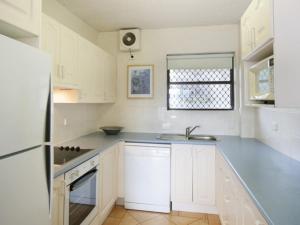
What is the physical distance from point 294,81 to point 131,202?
7.61 feet

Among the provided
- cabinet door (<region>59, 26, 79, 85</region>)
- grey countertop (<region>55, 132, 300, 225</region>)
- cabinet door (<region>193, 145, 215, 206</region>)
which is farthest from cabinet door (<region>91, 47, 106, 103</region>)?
cabinet door (<region>193, 145, 215, 206</region>)

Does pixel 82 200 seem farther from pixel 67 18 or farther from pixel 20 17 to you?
pixel 67 18

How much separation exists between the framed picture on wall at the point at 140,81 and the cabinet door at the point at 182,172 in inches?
41.7

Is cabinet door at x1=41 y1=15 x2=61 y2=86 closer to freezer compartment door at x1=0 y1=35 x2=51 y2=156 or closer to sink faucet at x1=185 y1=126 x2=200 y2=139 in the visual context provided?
freezer compartment door at x1=0 y1=35 x2=51 y2=156

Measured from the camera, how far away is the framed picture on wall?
3328mm

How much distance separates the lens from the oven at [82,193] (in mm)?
1683

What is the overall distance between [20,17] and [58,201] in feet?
4.01

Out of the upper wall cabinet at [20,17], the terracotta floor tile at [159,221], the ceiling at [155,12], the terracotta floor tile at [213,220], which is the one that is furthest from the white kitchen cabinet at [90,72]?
the terracotta floor tile at [213,220]

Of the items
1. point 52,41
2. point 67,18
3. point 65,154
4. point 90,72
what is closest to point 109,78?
point 90,72

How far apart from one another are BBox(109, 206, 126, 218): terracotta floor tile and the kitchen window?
61.8 inches

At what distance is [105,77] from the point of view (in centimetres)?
302

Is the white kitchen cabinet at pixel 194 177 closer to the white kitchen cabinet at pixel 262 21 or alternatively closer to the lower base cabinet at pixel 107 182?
the lower base cabinet at pixel 107 182

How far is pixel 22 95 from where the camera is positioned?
100 centimetres

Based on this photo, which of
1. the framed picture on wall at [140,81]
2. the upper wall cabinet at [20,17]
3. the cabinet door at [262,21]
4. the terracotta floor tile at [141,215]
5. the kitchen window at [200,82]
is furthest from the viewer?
the framed picture on wall at [140,81]
